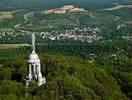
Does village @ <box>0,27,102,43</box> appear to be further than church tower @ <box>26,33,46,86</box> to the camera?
Yes

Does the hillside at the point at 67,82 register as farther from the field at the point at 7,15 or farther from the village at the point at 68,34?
the field at the point at 7,15

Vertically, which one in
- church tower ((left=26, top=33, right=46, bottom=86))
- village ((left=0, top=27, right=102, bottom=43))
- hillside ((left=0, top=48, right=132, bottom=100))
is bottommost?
village ((left=0, top=27, right=102, bottom=43))

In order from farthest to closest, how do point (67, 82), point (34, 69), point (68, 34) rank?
point (68, 34), point (34, 69), point (67, 82)

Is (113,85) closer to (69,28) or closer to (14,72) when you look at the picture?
(14,72)

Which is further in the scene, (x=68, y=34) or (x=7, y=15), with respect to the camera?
(x=7, y=15)

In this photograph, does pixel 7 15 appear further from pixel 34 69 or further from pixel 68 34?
pixel 34 69

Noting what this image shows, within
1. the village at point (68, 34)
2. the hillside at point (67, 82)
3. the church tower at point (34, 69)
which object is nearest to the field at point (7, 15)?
the village at point (68, 34)

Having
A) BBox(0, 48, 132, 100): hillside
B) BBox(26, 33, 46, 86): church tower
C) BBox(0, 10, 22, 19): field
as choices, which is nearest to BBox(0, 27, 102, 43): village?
BBox(0, 10, 22, 19): field

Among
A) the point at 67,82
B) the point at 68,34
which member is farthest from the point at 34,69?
the point at 68,34

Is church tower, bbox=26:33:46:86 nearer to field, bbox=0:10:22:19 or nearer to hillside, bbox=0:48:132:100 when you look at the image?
hillside, bbox=0:48:132:100

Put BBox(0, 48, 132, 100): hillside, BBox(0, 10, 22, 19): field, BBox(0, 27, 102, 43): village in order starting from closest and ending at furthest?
BBox(0, 48, 132, 100): hillside
BBox(0, 27, 102, 43): village
BBox(0, 10, 22, 19): field

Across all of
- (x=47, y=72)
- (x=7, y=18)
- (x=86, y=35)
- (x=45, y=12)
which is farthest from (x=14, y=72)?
(x=45, y=12)
